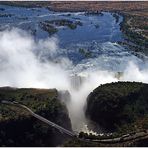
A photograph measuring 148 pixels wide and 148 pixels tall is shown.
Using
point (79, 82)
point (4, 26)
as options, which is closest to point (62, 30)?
point (4, 26)

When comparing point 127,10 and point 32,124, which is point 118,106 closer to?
point 32,124

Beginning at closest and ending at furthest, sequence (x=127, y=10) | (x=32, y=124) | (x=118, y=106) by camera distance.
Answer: (x=32, y=124) → (x=118, y=106) → (x=127, y=10)

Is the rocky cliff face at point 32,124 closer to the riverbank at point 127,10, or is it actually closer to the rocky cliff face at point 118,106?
the rocky cliff face at point 118,106

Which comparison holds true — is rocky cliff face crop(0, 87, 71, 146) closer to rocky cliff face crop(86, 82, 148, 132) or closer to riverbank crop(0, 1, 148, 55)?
rocky cliff face crop(86, 82, 148, 132)

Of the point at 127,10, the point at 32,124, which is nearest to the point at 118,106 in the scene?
the point at 32,124

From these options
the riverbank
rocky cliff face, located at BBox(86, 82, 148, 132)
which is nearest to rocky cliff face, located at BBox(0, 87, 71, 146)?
rocky cliff face, located at BBox(86, 82, 148, 132)

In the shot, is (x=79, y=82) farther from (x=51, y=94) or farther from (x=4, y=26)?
(x=4, y=26)
